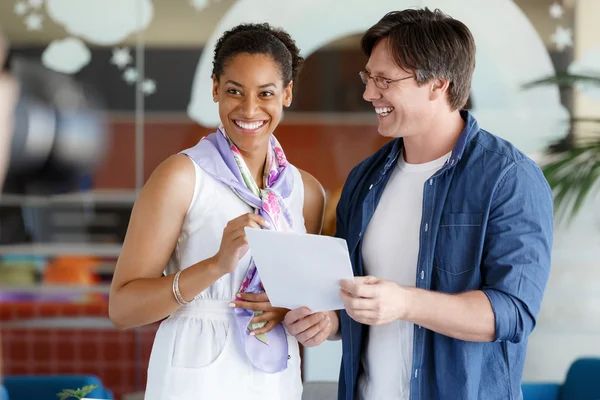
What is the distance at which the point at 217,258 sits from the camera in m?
1.92

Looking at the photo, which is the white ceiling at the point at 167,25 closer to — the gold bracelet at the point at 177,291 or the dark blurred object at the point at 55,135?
the dark blurred object at the point at 55,135

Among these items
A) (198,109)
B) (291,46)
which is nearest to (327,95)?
(198,109)

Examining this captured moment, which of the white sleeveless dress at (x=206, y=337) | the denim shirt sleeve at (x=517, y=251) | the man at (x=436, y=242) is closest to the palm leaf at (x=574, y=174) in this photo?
the man at (x=436, y=242)

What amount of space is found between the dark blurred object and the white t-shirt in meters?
3.65

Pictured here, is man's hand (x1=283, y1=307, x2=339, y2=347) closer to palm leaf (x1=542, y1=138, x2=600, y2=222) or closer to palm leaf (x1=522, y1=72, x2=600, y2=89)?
palm leaf (x1=542, y1=138, x2=600, y2=222)

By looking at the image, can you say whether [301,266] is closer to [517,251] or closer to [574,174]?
[517,251]

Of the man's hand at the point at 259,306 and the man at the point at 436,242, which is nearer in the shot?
the man at the point at 436,242

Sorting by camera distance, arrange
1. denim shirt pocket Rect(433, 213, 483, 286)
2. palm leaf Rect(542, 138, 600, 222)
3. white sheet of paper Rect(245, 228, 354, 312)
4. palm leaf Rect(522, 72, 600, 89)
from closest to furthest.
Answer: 1. white sheet of paper Rect(245, 228, 354, 312)
2. denim shirt pocket Rect(433, 213, 483, 286)
3. palm leaf Rect(542, 138, 600, 222)
4. palm leaf Rect(522, 72, 600, 89)

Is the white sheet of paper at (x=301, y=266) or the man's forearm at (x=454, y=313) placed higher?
the white sheet of paper at (x=301, y=266)

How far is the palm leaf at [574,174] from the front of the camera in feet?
15.2

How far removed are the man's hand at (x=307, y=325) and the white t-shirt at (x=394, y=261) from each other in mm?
135

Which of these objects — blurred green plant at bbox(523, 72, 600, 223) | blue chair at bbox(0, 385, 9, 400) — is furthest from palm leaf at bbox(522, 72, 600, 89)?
Result: blue chair at bbox(0, 385, 9, 400)

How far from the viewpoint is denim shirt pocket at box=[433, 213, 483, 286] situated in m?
1.97

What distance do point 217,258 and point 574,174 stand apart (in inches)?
134
